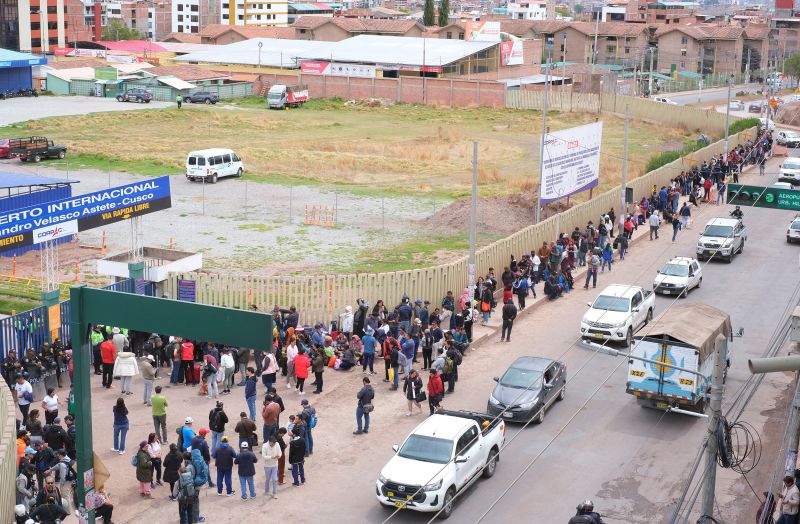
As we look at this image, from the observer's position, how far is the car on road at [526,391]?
23922mm

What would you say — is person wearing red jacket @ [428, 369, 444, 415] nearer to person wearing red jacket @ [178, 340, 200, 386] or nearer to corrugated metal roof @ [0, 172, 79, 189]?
person wearing red jacket @ [178, 340, 200, 386]

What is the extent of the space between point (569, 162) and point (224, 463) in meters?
26.7

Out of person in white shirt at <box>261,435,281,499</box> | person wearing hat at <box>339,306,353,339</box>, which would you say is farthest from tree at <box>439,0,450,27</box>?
person in white shirt at <box>261,435,281,499</box>

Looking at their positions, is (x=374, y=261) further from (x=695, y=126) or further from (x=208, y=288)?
(x=695, y=126)

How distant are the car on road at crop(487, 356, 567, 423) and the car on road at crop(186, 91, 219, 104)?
72460 mm

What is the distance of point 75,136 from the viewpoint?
233 feet

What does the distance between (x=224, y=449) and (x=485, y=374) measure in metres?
9.86

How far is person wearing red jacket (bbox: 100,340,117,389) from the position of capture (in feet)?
84.0

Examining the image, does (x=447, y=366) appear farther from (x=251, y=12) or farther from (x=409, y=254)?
(x=251, y=12)

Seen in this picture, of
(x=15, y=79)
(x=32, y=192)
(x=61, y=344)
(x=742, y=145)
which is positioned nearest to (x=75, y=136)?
(x=15, y=79)

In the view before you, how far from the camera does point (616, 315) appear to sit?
101 feet

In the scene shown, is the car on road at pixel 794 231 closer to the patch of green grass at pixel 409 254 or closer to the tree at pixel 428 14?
the patch of green grass at pixel 409 254

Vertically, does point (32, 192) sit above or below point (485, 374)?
above

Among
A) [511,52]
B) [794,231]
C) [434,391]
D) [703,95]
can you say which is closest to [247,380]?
[434,391]
